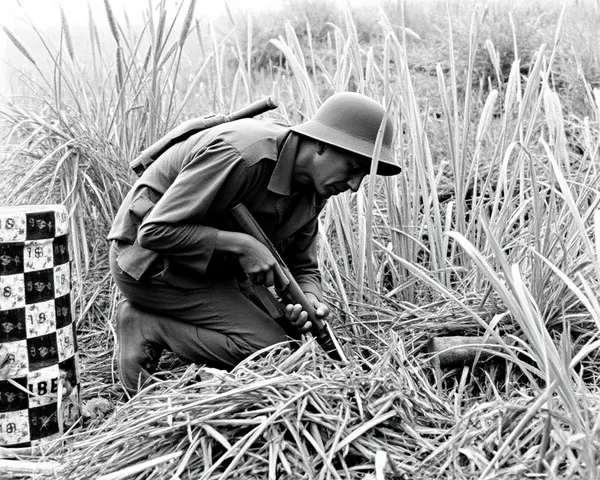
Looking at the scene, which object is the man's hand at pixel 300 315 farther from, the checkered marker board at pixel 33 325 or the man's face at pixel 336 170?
the checkered marker board at pixel 33 325

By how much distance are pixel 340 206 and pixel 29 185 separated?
1.25 m

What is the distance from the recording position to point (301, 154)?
231 cm

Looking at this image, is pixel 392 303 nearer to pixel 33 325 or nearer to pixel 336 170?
pixel 336 170

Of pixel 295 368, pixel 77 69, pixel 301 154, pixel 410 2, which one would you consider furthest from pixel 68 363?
pixel 410 2

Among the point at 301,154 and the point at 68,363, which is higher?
the point at 301,154

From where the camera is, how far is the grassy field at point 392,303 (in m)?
1.62

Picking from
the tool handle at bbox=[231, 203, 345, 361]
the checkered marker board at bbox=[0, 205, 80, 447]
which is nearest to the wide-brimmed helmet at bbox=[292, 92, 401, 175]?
the tool handle at bbox=[231, 203, 345, 361]

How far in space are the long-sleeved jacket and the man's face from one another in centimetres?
9

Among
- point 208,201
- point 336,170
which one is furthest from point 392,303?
point 208,201

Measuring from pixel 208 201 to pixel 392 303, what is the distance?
0.87 m

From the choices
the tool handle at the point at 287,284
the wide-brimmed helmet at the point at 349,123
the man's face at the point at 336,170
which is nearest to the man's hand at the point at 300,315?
the tool handle at the point at 287,284

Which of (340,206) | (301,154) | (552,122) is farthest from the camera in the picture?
(340,206)

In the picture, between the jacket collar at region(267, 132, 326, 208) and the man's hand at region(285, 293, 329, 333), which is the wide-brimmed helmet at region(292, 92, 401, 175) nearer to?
the jacket collar at region(267, 132, 326, 208)

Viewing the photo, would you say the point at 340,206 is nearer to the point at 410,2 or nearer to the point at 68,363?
the point at 68,363
